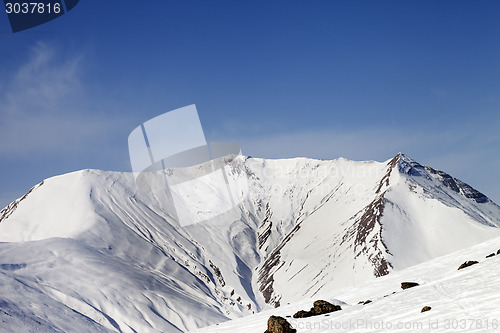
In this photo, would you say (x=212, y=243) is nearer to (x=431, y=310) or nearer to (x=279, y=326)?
(x=279, y=326)

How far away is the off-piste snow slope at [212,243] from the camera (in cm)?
8812

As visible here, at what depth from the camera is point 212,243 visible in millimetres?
146625

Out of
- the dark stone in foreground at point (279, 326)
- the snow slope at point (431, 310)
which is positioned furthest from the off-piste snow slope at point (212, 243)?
the snow slope at point (431, 310)

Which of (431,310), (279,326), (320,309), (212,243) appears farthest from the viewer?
(212,243)

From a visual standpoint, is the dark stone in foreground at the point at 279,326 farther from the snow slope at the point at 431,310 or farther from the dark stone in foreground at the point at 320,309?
the dark stone in foreground at the point at 320,309

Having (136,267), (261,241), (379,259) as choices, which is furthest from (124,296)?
(261,241)

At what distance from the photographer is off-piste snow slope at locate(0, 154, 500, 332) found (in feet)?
289

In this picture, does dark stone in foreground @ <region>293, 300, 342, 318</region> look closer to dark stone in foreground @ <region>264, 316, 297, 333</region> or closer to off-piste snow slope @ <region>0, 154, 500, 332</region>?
dark stone in foreground @ <region>264, 316, 297, 333</region>

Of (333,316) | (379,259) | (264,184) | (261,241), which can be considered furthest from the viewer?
(264,184)

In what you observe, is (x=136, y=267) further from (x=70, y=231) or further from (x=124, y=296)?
(x=70, y=231)

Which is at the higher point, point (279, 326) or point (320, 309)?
point (279, 326)

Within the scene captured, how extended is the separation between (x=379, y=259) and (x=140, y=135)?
72324 mm

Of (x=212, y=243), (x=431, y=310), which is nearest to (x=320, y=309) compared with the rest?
(x=431, y=310)

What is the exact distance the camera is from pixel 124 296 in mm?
94500
